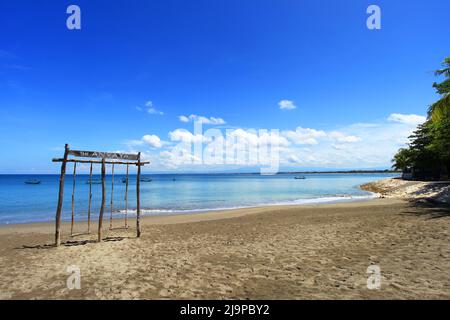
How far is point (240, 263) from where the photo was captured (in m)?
7.05

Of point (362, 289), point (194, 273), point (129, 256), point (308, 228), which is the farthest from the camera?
point (308, 228)

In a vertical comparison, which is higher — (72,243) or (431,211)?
(431,211)

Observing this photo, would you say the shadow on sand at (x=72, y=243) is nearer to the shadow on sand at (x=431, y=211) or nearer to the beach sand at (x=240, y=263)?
the beach sand at (x=240, y=263)

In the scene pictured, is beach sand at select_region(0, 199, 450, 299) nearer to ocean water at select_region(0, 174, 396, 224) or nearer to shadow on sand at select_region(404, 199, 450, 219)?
shadow on sand at select_region(404, 199, 450, 219)

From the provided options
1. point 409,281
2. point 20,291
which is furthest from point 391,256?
point 20,291

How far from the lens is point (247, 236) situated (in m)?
10.4

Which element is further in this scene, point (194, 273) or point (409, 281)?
point (194, 273)

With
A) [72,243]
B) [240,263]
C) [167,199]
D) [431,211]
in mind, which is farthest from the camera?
[167,199]

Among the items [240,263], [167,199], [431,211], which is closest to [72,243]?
[240,263]

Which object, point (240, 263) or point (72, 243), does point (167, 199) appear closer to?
point (72, 243)

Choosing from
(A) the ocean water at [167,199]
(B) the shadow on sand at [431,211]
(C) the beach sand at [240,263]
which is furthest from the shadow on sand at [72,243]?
(B) the shadow on sand at [431,211]

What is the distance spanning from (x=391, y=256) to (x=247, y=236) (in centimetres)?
493

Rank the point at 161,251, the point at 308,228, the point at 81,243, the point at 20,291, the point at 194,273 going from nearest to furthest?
the point at 20,291 < the point at 194,273 < the point at 161,251 < the point at 81,243 < the point at 308,228
